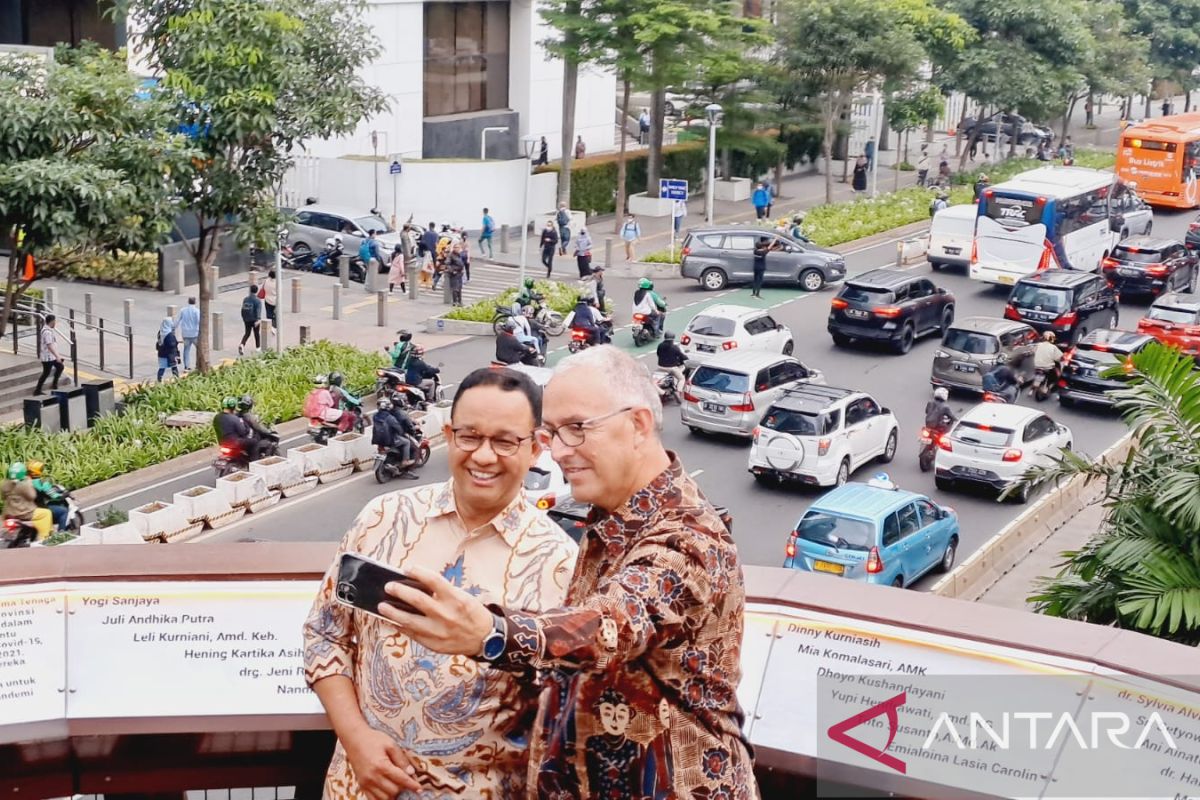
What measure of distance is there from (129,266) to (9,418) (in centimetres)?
1108

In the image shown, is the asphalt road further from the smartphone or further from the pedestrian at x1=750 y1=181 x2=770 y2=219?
the smartphone

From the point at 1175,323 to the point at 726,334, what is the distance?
364 inches

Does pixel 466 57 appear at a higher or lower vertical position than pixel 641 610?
higher

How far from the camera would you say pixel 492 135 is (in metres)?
54.3

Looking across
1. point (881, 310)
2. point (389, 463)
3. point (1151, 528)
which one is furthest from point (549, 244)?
point (1151, 528)

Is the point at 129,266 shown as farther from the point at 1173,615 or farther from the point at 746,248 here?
the point at 1173,615

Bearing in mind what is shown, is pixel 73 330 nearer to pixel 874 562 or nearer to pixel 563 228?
pixel 874 562

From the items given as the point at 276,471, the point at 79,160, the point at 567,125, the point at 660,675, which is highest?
the point at 660,675

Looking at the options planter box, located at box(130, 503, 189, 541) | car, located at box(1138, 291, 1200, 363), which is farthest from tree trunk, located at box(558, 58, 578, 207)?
planter box, located at box(130, 503, 189, 541)

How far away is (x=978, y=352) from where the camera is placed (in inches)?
1217

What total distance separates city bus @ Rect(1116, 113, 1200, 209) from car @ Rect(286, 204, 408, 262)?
84.4 ft

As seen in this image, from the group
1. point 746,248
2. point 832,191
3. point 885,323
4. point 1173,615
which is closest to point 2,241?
point 746,248

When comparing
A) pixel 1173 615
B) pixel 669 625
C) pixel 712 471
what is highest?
pixel 669 625

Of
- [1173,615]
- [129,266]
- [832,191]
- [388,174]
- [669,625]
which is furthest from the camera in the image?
[832,191]
